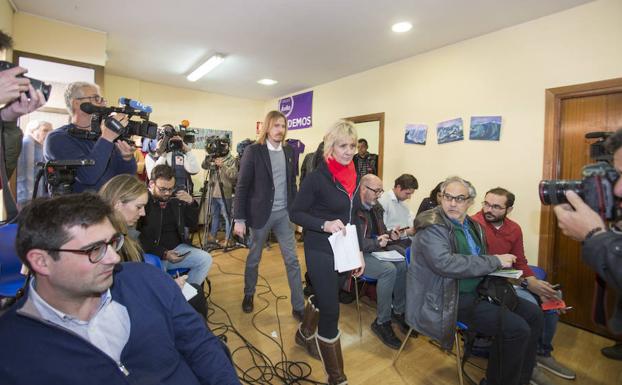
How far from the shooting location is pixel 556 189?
1.10m

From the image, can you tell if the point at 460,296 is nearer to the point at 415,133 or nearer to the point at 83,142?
the point at 83,142

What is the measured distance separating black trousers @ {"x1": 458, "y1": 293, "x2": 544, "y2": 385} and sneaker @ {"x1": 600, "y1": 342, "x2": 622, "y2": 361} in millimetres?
994

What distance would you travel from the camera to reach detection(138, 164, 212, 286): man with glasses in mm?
2320

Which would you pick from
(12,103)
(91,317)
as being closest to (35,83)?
(12,103)

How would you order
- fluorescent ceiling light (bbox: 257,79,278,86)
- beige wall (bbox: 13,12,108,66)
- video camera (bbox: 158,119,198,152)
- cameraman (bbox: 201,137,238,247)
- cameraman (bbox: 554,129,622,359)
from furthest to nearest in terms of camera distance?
1. fluorescent ceiling light (bbox: 257,79,278,86)
2. cameraman (bbox: 201,137,238,247)
3. video camera (bbox: 158,119,198,152)
4. beige wall (bbox: 13,12,108,66)
5. cameraman (bbox: 554,129,622,359)

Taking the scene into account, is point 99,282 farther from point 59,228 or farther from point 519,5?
point 519,5

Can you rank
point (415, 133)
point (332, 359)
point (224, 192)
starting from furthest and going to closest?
1. point (224, 192)
2. point (415, 133)
3. point (332, 359)

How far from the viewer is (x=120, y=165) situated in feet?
5.94

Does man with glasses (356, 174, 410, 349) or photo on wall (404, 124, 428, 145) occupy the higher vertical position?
photo on wall (404, 124, 428, 145)

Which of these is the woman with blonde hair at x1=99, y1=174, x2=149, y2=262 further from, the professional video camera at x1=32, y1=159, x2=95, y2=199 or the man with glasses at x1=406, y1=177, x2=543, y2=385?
the man with glasses at x1=406, y1=177, x2=543, y2=385

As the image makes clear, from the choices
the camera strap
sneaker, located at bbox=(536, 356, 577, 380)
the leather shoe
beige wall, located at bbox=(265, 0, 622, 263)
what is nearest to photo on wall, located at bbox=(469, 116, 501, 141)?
beige wall, located at bbox=(265, 0, 622, 263)

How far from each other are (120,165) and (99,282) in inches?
45.7

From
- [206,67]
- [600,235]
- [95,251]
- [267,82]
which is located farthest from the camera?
[267,82]

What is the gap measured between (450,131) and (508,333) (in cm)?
241
